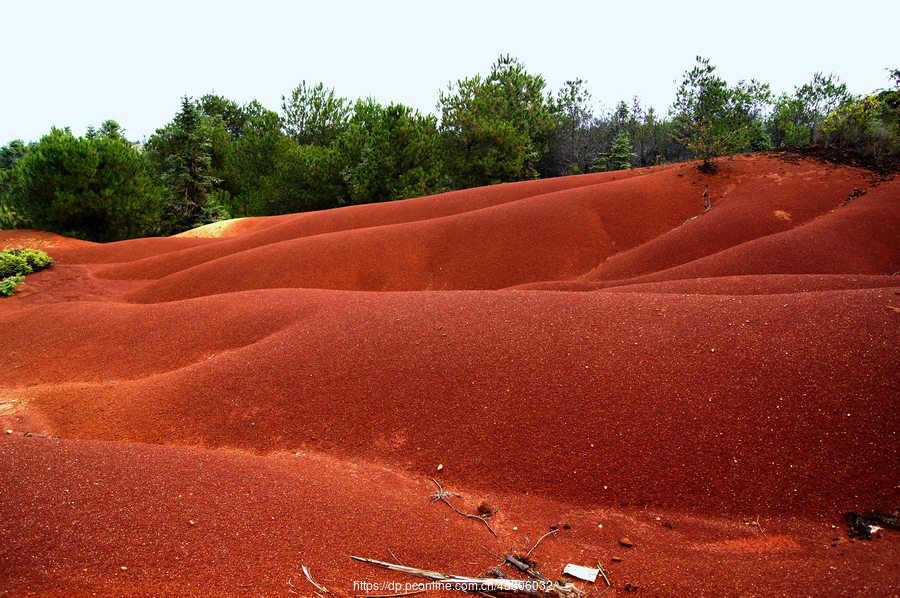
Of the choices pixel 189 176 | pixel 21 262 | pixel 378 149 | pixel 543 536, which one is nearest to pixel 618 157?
pixel 378 149

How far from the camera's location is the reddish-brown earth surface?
3.12 metres

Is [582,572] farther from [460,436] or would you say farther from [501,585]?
[460,436]

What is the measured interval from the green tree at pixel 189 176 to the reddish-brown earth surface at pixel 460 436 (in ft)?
58.8

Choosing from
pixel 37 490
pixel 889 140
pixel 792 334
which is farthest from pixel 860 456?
pixel 889 140

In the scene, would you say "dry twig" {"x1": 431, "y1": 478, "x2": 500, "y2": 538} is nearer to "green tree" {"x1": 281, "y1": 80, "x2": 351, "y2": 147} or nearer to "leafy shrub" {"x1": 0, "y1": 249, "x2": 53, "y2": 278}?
"leafy shrub" {"x1": 0, "y1": 249, "x2": 53, "y2": 278}

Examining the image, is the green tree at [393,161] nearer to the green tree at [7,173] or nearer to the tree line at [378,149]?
the tree line at [378,149]

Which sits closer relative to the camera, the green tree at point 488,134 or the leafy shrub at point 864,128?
the leafy shrub at point 864,128

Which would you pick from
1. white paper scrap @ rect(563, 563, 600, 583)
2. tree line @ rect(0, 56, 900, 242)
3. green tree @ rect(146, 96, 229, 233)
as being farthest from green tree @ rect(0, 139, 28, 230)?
white paper scrap @ rect(563, 563, 600, 583)

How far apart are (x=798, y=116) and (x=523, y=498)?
4018cm

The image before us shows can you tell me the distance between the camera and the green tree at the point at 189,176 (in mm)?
25984

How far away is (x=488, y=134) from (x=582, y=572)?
1042 inches

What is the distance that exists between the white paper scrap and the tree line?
15857 millimetres

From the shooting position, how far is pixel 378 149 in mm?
25422

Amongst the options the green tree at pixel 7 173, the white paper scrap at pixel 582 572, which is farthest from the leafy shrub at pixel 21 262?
the white paper scrap at pixel 582 572
